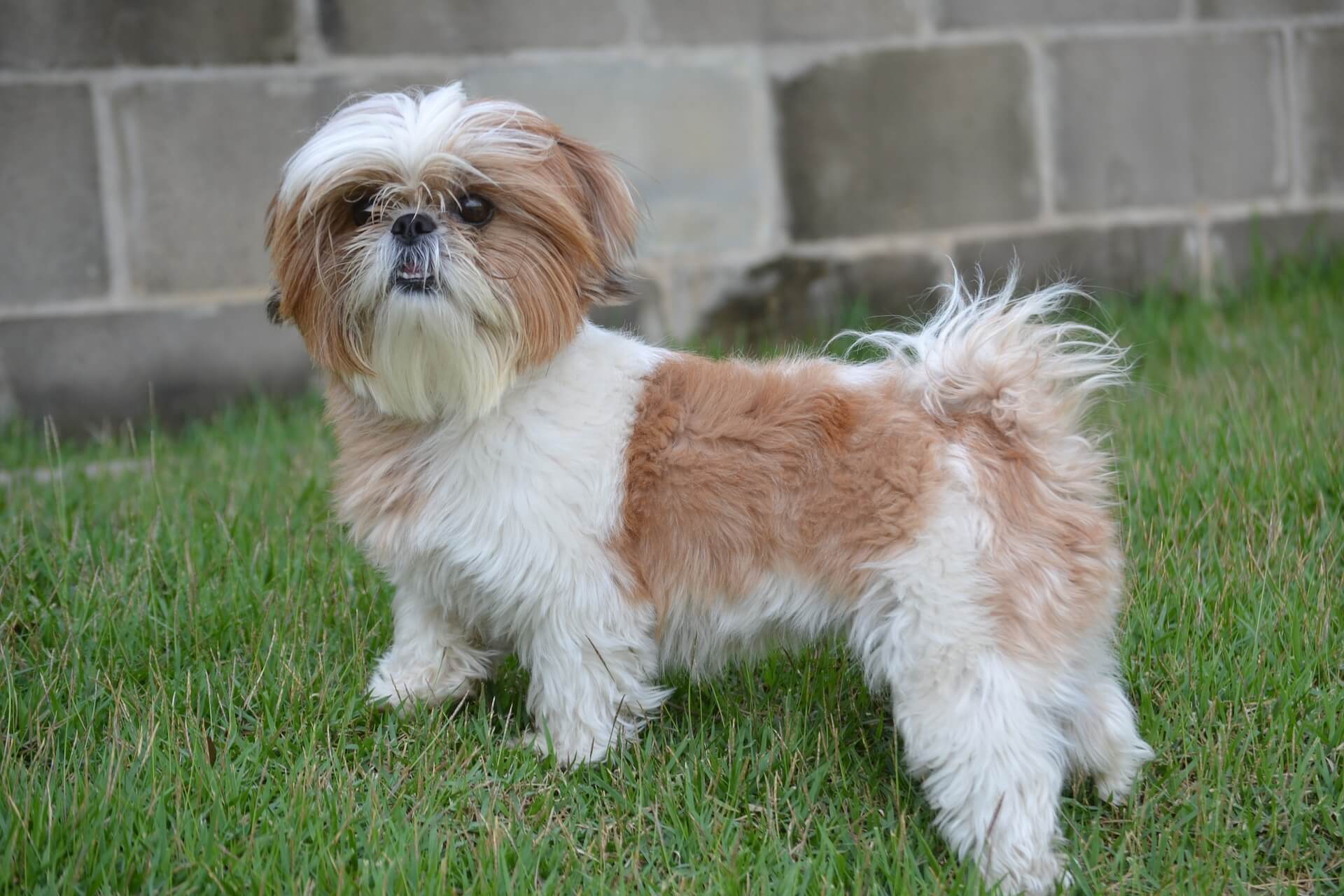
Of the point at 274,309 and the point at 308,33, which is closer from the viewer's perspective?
the point at 274,309

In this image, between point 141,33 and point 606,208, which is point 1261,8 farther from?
point 141,33

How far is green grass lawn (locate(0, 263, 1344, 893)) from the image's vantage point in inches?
96.7

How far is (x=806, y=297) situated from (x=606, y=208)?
351 centimetres

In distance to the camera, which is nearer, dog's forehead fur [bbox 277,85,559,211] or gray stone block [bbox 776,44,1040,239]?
dog's forehead fur [bbox 277,85,559,211]

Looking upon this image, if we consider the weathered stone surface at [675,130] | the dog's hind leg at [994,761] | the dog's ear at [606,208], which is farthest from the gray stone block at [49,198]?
the dog's hind leg at [994,761]

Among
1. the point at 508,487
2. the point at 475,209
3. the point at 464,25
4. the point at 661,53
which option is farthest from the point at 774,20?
the point at 508,487

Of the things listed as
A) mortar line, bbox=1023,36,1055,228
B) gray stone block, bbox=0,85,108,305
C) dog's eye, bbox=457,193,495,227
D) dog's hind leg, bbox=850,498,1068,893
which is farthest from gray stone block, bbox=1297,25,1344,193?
gray stone block, bbox=0,85,108,305

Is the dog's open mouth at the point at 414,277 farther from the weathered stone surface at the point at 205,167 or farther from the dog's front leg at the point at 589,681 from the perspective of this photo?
the weathered stone surface at the point at 205,167

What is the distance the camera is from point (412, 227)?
8.60 feet

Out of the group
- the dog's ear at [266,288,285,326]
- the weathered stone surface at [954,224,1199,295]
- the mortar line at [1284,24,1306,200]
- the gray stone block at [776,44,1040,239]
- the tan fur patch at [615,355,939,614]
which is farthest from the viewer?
the mortar line at [1284,24,1306,200]

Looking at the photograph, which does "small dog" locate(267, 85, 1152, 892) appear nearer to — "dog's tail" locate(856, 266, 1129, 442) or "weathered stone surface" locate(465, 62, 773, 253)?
"dog's tail" locate(856, 266, 1129, 442)

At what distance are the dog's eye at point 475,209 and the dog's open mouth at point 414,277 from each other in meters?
0.16

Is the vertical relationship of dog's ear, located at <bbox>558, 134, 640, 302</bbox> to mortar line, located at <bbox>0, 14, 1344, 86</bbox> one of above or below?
below

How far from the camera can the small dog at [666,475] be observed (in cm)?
245
